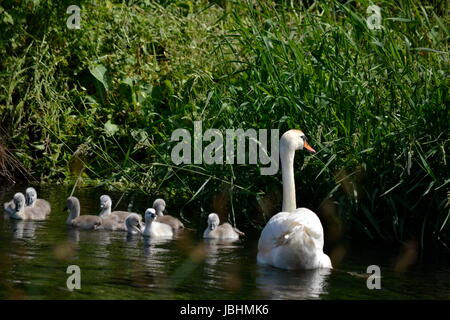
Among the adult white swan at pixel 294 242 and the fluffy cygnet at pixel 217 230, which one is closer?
the adult white swan at pixel 294 242

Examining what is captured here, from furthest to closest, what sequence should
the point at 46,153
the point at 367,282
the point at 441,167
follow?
the point at 46,153 → the point at 441,167 → the point at 367,282

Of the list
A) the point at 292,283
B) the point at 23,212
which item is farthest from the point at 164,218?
the point at 292,283

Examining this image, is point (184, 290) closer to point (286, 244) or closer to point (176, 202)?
point (286, 244)

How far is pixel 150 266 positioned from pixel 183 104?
139 inches

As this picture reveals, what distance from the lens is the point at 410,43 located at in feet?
33.3

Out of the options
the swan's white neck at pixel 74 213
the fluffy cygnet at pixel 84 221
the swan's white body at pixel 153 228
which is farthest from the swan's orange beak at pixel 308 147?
the swan's white neck at pixel 74 213

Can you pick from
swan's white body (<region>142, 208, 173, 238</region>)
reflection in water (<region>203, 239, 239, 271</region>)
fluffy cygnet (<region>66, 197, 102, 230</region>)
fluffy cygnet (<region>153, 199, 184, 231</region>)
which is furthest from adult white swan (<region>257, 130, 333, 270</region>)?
fluffy cygnet (<region>66, 197, 102, 230</region>)

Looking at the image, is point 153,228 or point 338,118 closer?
point 338,118

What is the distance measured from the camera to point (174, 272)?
8.46 m

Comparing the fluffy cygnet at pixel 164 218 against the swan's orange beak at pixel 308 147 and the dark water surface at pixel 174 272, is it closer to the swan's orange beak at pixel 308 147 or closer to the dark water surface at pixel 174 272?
the dark water surface at pixel 174 272

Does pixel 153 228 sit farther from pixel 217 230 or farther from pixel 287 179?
pixel 287 179

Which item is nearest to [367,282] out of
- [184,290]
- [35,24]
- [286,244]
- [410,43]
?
[286,244]

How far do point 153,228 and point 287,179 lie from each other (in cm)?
168

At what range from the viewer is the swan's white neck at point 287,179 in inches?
363
